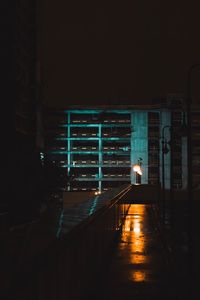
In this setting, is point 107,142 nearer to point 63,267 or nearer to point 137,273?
point 137,273

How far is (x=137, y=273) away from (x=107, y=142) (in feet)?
447

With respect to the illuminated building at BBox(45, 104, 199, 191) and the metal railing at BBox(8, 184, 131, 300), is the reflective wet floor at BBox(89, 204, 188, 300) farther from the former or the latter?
the illuminated building at BBox(45, 104, 199, 191)

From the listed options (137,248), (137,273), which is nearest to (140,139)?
(137,248)

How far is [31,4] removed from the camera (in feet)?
362

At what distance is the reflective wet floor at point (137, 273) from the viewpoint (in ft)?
38.3

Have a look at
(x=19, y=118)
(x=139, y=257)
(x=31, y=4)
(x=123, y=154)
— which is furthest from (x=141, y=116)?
(x=139, y=257)

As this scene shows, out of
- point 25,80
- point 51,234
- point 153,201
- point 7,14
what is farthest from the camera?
point 25,80

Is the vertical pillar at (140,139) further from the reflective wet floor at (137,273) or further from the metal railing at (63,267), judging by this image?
the metal railing at (63,267)

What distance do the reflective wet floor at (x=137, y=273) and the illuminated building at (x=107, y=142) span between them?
124 m

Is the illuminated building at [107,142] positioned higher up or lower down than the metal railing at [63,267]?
higher up

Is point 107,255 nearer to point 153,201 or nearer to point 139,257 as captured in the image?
point 139,257

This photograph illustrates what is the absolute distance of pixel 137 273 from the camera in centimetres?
1436

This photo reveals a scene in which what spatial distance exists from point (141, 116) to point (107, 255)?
134838mm

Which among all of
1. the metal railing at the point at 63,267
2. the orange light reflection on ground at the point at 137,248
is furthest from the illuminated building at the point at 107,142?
the metal railing at the point at 63,267
